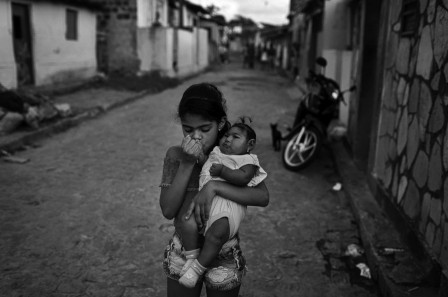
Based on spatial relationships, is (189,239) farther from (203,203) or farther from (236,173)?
(236,173)

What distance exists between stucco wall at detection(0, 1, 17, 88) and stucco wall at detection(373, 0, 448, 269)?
1022 centimetres

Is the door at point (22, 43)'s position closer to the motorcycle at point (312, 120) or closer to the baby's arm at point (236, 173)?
the motorcycle at point (312, 120)

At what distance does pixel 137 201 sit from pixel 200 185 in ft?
10.9

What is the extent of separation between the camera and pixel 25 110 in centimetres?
835

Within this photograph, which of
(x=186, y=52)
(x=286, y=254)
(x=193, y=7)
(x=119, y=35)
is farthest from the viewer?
→ (x=193, y=7)

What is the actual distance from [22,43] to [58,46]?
1.95 m

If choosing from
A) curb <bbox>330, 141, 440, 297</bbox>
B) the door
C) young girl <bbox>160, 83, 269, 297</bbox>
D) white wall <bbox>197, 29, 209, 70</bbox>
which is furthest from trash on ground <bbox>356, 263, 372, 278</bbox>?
white wall <bbox>197, 29, 209, 70</bbox>

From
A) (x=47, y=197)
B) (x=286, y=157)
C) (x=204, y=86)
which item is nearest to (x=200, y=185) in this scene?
(x=204, y=86)

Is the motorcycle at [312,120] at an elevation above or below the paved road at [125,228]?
above

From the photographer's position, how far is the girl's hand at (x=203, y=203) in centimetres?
184

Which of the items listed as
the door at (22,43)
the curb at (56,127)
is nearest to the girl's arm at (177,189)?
the curb at (56,127)

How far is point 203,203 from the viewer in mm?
1839

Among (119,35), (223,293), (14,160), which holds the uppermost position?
(119,35)

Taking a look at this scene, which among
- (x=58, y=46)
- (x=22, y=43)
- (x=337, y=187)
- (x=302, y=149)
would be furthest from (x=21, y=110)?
(x=58, y=46)
